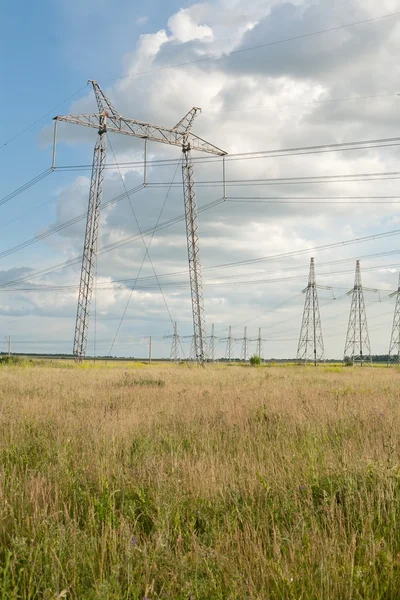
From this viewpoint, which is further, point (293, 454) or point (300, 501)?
point (293, 454)

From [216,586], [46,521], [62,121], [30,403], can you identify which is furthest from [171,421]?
[62,121]

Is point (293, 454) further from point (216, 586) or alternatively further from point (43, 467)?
point (216, 586)

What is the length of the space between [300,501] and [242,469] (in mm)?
1151

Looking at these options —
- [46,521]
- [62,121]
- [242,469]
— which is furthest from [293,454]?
[62,121]

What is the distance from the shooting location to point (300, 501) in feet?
17.5

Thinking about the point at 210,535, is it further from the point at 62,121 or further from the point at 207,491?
the point at 62,121

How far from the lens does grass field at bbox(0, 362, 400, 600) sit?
3.86 m

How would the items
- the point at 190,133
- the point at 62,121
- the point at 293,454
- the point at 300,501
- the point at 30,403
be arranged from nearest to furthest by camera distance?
1. the point at 300,501
2. the point at 293,454
3. the point at 30,403
4. the point at 62,121
5. the point at 190,133

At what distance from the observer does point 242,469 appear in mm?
6402

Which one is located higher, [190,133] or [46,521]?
[190,133]

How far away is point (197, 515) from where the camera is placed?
5.26 metres

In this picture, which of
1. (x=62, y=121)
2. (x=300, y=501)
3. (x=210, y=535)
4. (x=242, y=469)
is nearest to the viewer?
(x=210, y=535)

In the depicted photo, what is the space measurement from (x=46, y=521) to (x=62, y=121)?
118ft

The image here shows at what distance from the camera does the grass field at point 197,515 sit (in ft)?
12.7
